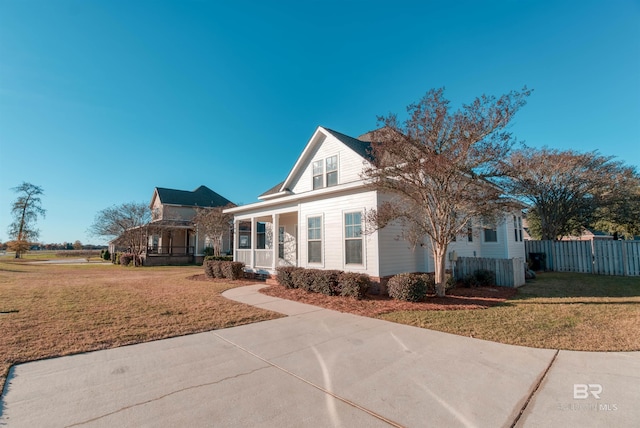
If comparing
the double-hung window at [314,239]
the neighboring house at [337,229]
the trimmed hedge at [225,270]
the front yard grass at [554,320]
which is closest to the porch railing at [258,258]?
the neighboring house at [337,229]

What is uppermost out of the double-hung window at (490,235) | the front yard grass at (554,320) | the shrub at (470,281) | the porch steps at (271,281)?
A: the double-hung window at (490,235)

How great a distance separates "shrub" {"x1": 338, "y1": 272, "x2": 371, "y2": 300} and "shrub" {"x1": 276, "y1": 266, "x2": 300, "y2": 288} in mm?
2640

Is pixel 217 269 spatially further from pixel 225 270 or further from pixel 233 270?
pixel 233 270

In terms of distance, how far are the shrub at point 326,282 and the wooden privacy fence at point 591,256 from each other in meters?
14.0

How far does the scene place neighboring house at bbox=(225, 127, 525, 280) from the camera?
987 centimetres

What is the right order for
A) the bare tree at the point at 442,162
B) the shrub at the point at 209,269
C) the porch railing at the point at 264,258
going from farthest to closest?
the shrub at the point at 209,269, the porch railing at the point at 264,258, the bare tree at the point at 442,162

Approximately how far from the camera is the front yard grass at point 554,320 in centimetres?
488

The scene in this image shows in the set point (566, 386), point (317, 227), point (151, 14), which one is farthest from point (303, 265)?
point (151, 14)

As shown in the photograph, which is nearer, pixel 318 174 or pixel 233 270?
pixel 318 174

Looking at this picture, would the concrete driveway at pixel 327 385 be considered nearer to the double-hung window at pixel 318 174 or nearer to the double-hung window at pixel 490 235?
the double-hung window at pixel 318 174

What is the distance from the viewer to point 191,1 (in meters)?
9.16

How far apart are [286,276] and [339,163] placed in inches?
211

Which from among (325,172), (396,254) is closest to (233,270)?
(325,172)

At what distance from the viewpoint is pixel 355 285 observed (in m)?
8.77
